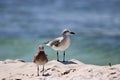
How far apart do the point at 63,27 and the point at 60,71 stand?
1762cm

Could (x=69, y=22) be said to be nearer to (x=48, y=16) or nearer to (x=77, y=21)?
(x=77, y=21)

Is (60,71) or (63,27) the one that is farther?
(63,27)

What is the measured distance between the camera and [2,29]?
97.0 ft

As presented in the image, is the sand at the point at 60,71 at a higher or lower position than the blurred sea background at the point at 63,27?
lower

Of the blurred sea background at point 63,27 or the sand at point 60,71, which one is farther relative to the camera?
the blurred sea background at point 63,27

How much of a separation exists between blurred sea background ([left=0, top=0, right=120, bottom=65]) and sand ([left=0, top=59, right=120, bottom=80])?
7.95 meters

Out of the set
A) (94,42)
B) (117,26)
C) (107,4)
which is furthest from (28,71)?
(107,4)

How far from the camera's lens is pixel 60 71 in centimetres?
1175

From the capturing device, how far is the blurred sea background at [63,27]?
23.1 m

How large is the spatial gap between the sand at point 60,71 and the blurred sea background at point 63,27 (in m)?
7.95

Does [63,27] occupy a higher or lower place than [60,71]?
higher

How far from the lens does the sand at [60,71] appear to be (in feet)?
34.8

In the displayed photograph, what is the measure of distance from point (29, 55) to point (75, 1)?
21.3 m

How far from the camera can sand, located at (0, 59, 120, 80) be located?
34.8 feet
